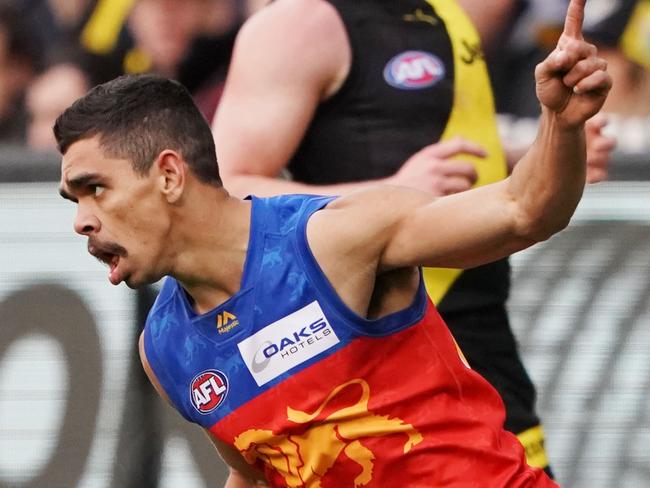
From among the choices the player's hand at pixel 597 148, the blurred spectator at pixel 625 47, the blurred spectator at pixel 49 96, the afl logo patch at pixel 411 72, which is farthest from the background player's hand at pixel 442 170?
the blurred spectator at pixel 49 96

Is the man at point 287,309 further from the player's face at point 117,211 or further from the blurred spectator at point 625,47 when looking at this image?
the blurred spectator at point 625,47

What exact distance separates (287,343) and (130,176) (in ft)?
1.46

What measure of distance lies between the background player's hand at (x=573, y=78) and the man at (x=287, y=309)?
15.9 inches

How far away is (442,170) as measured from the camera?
365cm

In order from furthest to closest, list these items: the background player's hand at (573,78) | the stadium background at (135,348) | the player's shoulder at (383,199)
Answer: the stadium background at (135,348) < the player's shoulder at (383,199) < the background player's hand at (573,78)

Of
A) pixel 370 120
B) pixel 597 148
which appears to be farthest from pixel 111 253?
pixel 597 148

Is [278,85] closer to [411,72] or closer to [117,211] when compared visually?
[411,72]

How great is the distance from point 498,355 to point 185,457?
5.88 feet

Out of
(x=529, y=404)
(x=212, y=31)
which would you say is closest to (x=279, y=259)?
(x=529, y=404)

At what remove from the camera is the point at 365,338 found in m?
2.89

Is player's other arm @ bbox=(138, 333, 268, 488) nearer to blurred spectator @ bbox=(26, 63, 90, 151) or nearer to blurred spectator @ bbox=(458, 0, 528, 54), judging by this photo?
blurred spectator @ bbox=(458, 0, 528, 54)

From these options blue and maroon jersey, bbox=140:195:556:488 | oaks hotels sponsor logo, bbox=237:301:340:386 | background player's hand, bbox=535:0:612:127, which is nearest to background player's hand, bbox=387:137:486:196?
blue and maroon jersey, bbox=140:195:556:488

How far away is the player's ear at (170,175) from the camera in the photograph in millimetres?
2973

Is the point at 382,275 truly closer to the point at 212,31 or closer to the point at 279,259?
the point at 279,259
